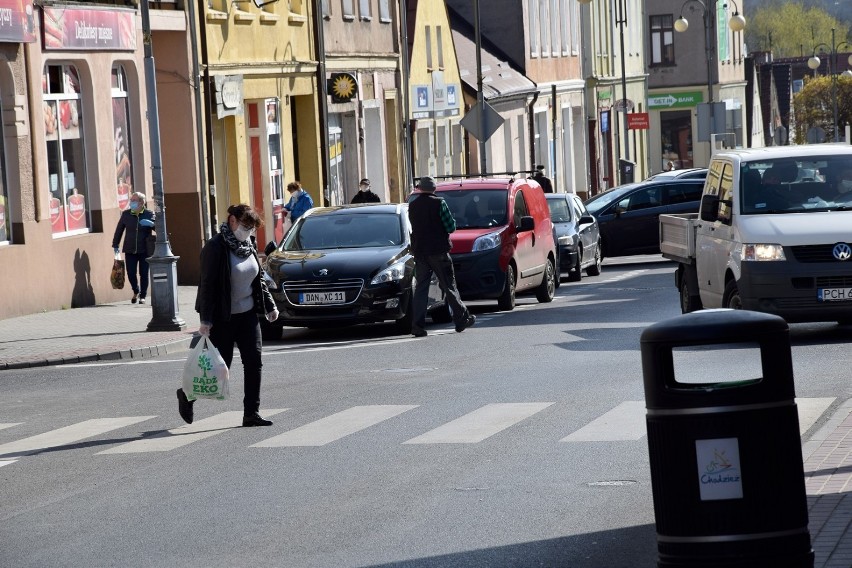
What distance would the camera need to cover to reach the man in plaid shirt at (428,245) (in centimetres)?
2073

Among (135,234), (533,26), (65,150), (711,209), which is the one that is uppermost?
(533,26)

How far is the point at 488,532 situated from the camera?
8766 mm

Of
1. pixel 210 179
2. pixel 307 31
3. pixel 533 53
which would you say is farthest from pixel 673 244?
pixel 533 53

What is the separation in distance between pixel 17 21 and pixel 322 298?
730 centimetres

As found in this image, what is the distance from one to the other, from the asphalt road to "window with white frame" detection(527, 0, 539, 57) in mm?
42578

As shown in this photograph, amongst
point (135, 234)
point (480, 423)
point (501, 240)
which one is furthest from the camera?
point (135, 234)

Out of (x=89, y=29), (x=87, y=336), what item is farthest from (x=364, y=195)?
(x=87, y=336)

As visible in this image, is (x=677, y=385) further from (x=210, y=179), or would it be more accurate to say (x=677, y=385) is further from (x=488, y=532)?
(x=210, y=179)

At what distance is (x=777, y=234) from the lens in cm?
1733

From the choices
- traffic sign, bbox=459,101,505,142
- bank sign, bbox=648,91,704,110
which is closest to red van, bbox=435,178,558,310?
traffic sign, bbox=459,101,505,142

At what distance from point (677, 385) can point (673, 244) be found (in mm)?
13833

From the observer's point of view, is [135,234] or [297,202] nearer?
[135,234]

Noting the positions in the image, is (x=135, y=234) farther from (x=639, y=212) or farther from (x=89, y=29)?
Result: (x=639, y=212)

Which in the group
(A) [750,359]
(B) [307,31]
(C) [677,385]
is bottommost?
(A) [750,359]
